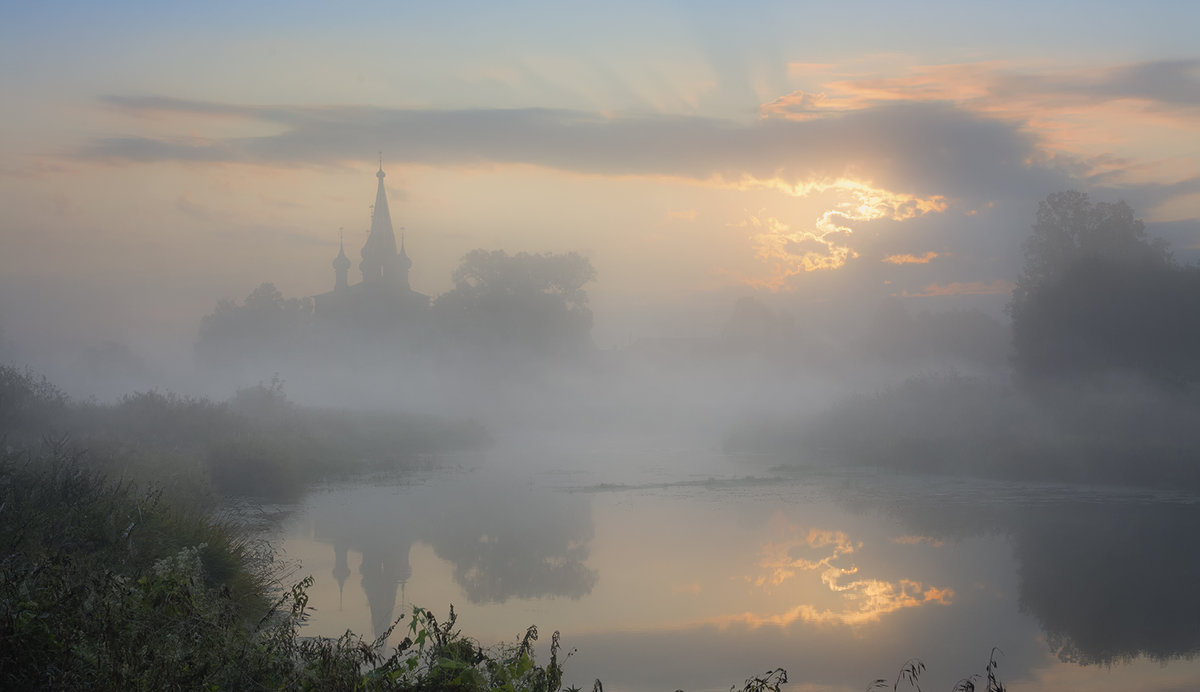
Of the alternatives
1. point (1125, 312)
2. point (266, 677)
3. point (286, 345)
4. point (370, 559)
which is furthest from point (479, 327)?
point (266, 677)

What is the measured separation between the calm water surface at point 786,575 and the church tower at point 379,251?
84.9m

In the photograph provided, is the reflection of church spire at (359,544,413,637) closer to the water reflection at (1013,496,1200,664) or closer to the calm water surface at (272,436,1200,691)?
the calm water surface at (272,436,1200,691)

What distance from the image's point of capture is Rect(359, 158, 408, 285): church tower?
110 meters

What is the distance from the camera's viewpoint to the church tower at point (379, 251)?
110m

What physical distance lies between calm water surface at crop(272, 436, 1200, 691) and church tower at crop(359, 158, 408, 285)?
84911 millimetres

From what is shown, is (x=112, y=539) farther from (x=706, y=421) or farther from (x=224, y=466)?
(x=706, y=421)

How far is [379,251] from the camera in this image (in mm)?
110312

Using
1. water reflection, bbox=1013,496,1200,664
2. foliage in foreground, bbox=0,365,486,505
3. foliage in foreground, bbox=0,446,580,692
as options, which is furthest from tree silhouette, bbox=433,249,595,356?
foliage in foreground, bbox=0,446,580,692

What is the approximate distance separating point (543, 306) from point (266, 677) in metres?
67.6

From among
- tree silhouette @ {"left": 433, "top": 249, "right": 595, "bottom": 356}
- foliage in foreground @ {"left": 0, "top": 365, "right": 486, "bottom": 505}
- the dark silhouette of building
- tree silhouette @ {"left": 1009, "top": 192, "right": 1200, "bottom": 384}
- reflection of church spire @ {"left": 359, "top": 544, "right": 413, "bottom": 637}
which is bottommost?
reflection of church spire @ {"left": 359, "top": 544, "right": 413, "bottom": 637}

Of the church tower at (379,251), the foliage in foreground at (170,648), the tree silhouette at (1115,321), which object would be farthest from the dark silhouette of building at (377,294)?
the foliage in foreground at (170,648)

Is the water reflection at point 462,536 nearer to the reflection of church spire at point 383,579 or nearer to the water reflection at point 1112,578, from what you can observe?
the reflection of church spire at point 383,579

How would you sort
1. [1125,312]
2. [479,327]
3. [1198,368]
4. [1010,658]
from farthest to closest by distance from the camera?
[479,327]
[1125,312]
[1198,368]
[1010,658]

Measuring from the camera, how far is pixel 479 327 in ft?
240
